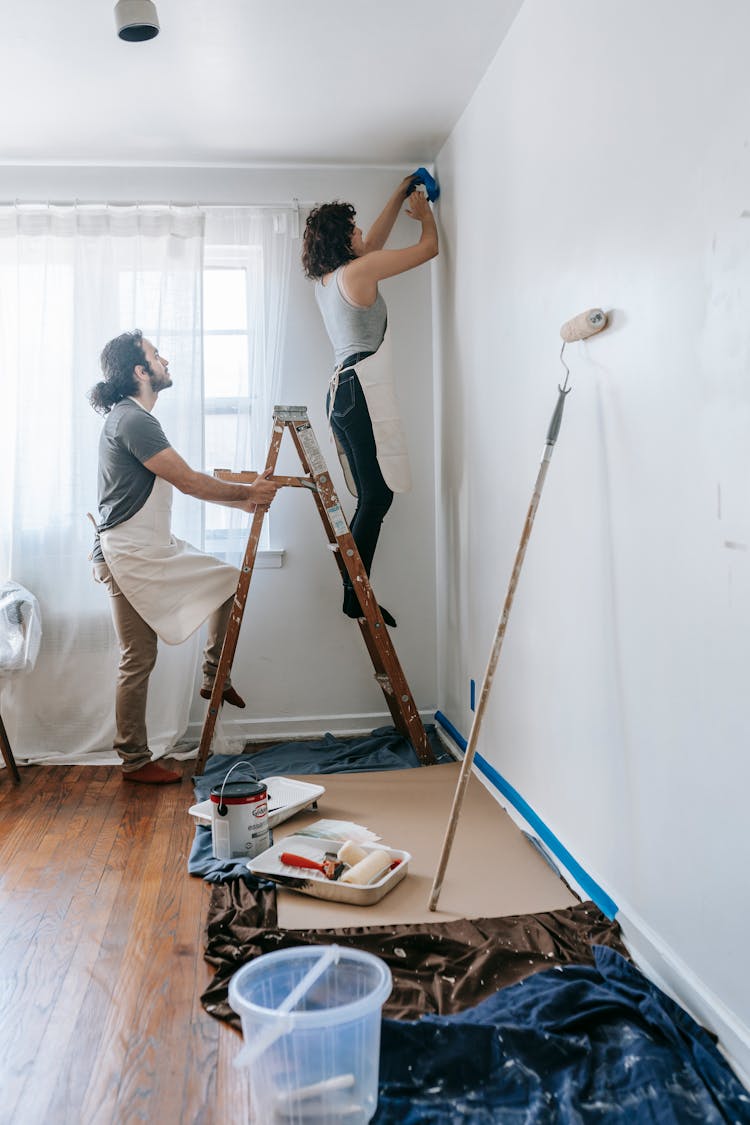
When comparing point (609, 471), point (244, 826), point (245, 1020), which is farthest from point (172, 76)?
point (245, 1020)

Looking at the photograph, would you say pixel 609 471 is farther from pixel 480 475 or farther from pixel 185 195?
pixel 185 195

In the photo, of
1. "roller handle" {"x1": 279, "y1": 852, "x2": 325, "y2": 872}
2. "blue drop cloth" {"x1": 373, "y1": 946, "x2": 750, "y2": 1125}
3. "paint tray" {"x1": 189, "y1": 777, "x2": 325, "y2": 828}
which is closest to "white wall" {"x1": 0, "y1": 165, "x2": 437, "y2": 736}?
"paint tray" {"x1": 189, "y1": 777, "x2": 325, "y2": 828}

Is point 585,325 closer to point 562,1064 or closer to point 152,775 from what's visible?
point 562,1064

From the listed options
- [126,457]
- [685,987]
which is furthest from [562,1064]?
[126,457]

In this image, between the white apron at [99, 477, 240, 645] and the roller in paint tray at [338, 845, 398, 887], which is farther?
the white apron at [99, 477, 240, 645]

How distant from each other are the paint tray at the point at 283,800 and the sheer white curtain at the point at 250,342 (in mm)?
1183

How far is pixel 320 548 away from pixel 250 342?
38.0 inches

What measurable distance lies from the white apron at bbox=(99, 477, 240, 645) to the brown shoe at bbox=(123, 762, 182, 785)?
500mm

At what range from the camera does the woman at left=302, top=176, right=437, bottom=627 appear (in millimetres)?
3840

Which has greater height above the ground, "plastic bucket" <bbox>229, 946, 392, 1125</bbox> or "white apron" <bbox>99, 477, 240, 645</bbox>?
"white apron" <bbox>99, 477, 240, 645</bbox>

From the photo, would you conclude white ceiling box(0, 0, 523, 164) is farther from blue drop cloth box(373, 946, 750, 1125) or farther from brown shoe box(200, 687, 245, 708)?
blue drop cloth box(373, 946, 750, 1125)

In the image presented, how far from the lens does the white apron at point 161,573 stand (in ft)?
12.1

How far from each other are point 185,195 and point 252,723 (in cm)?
238

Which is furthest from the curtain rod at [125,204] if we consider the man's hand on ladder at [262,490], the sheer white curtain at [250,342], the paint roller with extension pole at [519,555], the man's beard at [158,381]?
the paint roller with extension pole at [519,555]
